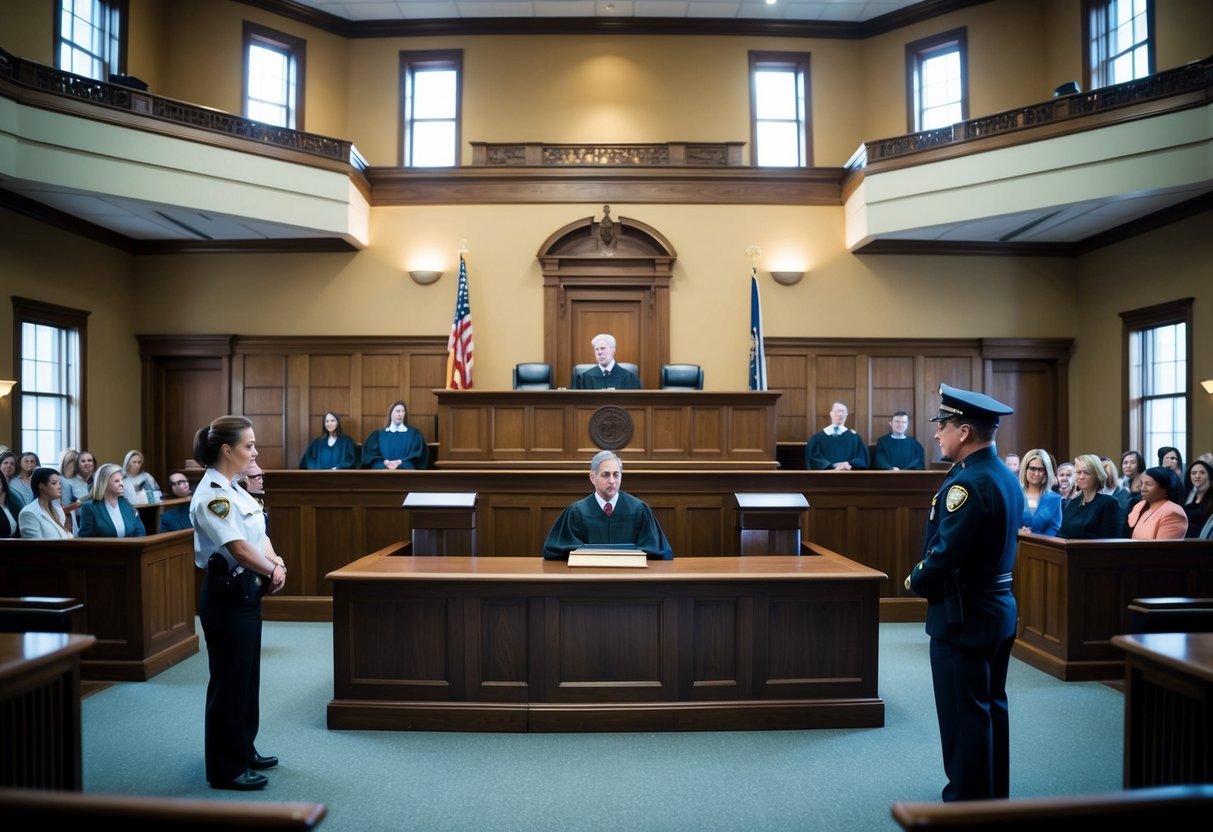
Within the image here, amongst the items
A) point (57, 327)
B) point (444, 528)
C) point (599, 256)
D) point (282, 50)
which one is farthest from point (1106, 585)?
point (282, 50)

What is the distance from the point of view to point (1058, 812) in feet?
5.01

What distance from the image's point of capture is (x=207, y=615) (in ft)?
11.5

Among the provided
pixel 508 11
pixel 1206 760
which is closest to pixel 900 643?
pixel 1206 760

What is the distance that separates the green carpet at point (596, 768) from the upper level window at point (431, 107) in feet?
28.7

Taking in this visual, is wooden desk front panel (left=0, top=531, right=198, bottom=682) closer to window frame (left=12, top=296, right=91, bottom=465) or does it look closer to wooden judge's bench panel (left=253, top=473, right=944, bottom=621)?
→ wooden judge's bench panel (left=253, top=473, right=944, bottom=621)

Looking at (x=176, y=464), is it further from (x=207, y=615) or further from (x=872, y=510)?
(x=872, y=510)

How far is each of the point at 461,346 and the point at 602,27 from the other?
550cm

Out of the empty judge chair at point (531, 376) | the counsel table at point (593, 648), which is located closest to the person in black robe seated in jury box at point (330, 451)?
the empty judge chair at point (531, 376)

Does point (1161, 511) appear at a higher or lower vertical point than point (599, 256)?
lower

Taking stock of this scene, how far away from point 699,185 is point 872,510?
561cm

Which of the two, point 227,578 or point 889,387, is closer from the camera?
point 227,578

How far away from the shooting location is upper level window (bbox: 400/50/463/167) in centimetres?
1145

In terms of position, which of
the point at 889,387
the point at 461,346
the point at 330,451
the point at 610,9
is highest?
the point at 610,9

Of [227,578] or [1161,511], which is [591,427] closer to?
[227,578]
